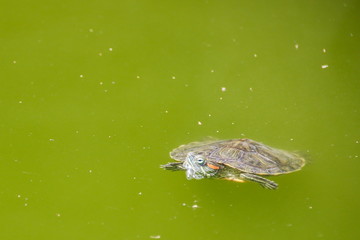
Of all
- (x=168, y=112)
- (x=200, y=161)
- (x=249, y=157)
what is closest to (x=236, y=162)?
(x=249, y=157)

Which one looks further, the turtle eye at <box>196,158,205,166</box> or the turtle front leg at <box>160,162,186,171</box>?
the turtle front leg at <box>160,162,186,171</box>

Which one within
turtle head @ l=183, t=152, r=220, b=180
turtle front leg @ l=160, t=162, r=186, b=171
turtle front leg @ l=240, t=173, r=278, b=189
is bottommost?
turtle front leg @ l=240, t=173, r=278, b=189

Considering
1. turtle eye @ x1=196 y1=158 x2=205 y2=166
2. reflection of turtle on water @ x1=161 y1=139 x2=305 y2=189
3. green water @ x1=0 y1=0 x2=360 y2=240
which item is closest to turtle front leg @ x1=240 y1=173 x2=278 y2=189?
reflection of turtle on water @ x1=161 y1=139 x2=305 y2=189

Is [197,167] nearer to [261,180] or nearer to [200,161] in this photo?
→ [200,161]

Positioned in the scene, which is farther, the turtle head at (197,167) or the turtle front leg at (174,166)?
the turtle front leg at (174,166)

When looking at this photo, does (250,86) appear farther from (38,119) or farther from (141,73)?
(38,119)

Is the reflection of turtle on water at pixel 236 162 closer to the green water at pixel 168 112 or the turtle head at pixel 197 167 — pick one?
the turtle head at pixel 197 167

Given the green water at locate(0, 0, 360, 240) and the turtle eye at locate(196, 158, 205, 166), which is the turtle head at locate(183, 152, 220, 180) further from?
the green water at locate(0, 0, 360, 240)

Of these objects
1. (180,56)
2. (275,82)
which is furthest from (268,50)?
(180,56)

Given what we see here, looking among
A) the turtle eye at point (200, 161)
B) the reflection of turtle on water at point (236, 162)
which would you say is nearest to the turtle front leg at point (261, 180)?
the reflection of turtle on water at point (236, 162)
